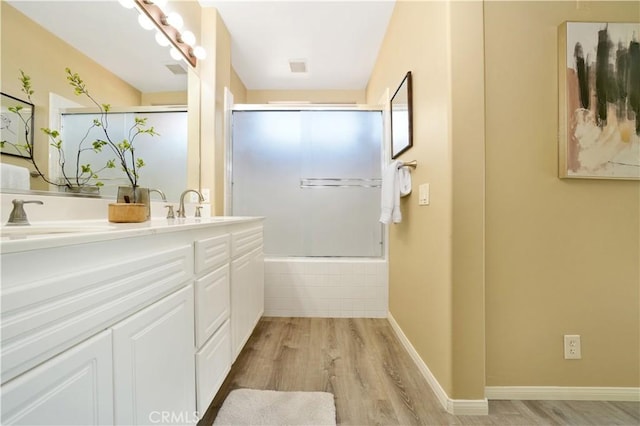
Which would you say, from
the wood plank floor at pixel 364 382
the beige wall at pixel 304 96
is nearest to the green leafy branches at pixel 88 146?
the wood plank floor at pixel 364 382

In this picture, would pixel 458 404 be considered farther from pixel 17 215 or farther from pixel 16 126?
pixel 16 126

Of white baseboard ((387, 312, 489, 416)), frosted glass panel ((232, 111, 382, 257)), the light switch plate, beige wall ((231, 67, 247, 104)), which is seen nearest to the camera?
white baseboard ((387, 312, 489, 416))

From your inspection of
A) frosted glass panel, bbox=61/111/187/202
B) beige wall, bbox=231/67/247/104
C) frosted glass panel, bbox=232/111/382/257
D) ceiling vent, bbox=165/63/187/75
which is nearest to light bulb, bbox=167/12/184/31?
ceiling vent, bbox=165/63/187/75

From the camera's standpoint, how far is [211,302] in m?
1.14

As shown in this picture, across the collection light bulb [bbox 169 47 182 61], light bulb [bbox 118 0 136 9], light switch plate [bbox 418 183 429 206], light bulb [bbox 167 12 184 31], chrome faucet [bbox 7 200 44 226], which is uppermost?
light bulb [bbox 167 12 184 31]

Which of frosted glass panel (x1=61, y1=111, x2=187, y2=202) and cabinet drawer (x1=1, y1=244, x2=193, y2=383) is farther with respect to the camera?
frosted glass panel (x1=61, y1=111, x2=187, y2=202)

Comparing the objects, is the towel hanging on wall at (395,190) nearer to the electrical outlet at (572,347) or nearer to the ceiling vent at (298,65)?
the electrical outlet at (572,347)

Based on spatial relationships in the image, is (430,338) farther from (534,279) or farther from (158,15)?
(158,15)

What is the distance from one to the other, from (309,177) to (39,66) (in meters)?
1.91

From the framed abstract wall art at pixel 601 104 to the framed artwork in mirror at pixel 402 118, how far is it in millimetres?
771

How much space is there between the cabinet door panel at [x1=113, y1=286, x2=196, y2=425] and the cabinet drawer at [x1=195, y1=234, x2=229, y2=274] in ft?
0.38

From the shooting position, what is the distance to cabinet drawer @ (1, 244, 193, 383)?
428 millimetres

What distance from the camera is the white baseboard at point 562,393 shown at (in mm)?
1304

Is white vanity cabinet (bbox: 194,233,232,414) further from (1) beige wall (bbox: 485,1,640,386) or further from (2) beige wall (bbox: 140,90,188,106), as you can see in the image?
(1) beige wall (bbox: 485,1,640,386)
